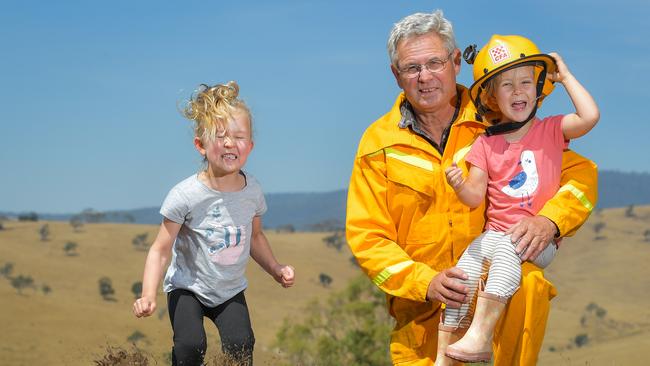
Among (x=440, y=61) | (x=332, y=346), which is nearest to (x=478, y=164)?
(x=440, y=61)

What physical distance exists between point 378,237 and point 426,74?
1.09 meters

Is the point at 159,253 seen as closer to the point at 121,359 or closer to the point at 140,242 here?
the point at 121,359

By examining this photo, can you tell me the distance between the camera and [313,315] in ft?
126

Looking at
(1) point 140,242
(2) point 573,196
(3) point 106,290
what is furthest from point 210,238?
(1) point 140,242

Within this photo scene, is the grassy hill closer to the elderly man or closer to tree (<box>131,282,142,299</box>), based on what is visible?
tree (<box>131,282,142,299</box>)

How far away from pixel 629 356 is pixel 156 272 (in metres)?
39.6

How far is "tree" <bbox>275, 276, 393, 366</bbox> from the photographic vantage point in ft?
116

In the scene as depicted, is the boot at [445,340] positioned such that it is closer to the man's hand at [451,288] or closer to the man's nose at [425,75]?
the man's hand at [451,288]

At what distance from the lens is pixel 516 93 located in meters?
5.37

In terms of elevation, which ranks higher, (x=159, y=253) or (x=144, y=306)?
(x=159, y=253)

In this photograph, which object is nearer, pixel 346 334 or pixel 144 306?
pixel 144 306

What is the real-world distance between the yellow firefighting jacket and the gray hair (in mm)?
370

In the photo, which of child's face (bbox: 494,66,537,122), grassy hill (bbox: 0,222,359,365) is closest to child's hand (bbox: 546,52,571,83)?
child's face (bbox: 494,66,537,122)

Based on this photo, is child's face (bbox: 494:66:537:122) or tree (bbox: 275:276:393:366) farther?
tree (bbox: 275:276:393:366)
